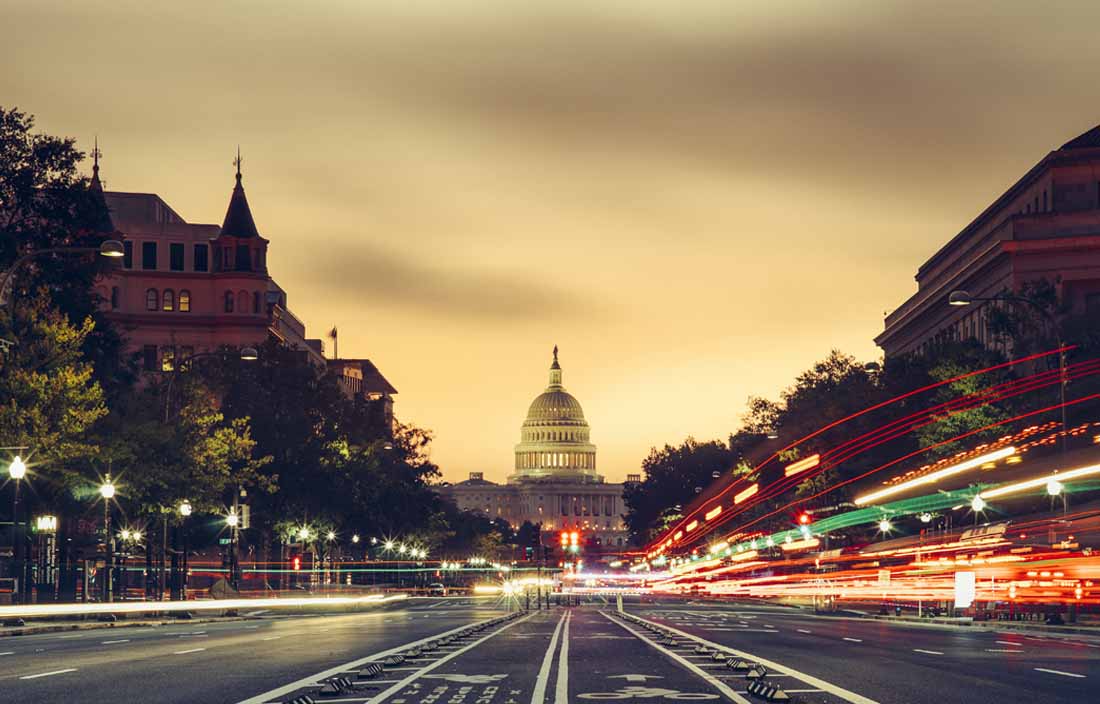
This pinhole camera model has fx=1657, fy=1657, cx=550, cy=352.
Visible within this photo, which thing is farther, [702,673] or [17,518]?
[17,518]

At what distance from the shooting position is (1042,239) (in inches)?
4323

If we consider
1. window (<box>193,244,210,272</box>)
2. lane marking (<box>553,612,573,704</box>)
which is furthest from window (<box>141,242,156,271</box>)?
lane marking (<box>553,612,573,704</box>)

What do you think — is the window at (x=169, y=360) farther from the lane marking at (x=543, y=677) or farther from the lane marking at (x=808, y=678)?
the lane marking at (x=808, y=678)

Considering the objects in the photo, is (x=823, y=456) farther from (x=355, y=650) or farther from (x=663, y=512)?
(x=663, y=512)

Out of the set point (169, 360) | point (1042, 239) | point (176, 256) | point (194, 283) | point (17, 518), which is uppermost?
point (176, 256)

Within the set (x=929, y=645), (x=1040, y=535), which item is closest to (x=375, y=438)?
(x=1040, y=535)

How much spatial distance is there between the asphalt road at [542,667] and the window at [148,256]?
108030 millimetres

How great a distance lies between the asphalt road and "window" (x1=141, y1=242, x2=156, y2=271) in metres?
108

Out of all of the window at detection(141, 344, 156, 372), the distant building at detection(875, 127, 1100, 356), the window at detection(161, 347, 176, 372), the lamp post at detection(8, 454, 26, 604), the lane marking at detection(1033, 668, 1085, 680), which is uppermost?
the distant building at detection(875, 127, 1100, 356)

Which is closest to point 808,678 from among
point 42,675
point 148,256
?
point 42,675

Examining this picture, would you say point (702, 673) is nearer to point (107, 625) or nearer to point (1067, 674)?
point (1067, 674)

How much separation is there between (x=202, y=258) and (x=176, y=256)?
7.50ft

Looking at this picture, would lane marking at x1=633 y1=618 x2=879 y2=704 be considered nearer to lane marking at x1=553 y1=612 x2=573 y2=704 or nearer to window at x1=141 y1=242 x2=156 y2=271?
lane marking at x1=553 y1=612 x2=573 y2=704

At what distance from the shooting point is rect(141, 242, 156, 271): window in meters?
146
